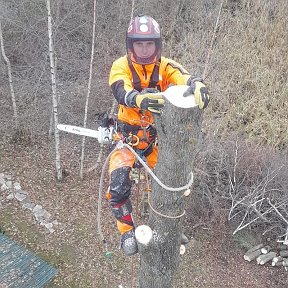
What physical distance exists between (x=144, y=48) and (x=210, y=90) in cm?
806

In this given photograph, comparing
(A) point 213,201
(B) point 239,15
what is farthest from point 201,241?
(B) point 239,15

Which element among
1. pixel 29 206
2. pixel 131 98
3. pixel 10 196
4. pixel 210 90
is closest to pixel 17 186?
pixel 10 196

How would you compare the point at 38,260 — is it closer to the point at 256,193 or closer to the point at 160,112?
the point at 256,193

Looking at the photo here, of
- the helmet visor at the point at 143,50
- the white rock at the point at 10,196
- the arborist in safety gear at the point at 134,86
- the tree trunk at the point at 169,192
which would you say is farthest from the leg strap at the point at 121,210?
the white rock at the point at 10,196

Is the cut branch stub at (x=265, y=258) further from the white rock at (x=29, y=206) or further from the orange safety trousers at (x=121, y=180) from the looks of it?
the orange safety trousers at (x=121, y=180)

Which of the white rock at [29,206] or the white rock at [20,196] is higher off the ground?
the white rock at [20,196]

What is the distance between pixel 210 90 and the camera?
1120cm

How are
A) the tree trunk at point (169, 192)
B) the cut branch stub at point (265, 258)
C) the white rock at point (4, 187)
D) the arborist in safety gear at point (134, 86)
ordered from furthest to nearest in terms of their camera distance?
1. the white rock at point (4, 187)
2. the cut branch stub at point (265, 258)
3. the arborist in safety gear at point (134, 86)
4. the tree trunk at point (169, 192)

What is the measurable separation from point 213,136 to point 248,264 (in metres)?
3.07

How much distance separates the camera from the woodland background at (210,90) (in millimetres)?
9125

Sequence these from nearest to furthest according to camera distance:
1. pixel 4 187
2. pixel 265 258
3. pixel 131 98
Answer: pixel 131 98
pixel 265 258
pixel 4 187

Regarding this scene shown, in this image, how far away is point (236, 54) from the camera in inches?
475

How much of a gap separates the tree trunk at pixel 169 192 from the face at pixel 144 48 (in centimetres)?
96

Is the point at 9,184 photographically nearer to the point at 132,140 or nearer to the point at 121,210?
A: the point at 121,210
